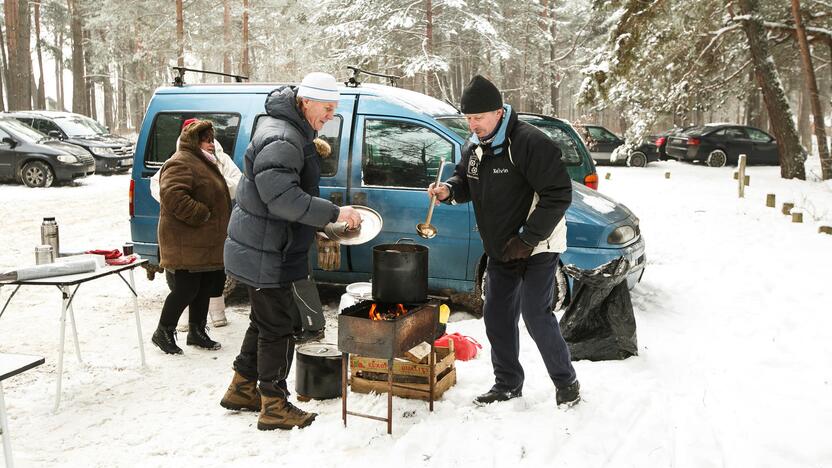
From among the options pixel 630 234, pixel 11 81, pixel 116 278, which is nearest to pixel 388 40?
pixel 11 81

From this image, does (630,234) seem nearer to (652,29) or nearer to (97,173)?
(652,29)

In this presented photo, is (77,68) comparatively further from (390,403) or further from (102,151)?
(390,403)

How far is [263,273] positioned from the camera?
4.20 metres

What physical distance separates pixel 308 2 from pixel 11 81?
19.9 m

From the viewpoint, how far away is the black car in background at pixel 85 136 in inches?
757

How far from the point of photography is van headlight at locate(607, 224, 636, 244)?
247 inches

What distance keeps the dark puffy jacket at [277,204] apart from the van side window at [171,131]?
113 inches

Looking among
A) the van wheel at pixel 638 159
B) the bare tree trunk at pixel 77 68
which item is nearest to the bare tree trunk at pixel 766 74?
the van wheel at pixel 638 159

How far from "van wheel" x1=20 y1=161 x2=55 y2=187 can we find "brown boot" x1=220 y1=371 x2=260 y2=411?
14955 millimetres

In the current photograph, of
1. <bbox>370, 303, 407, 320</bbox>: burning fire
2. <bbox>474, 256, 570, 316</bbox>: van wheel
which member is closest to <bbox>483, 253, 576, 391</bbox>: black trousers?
<bbox>370, 303, 407, 320</bbox>: burning fire

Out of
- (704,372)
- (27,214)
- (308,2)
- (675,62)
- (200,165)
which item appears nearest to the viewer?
(704,372)

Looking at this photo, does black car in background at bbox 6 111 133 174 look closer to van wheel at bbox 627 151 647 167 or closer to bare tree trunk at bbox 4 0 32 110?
bare tree trunk at bbox 4 0 32 110

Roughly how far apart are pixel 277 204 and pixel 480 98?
1.38 metres

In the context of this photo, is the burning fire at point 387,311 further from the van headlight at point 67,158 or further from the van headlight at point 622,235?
the van headlight at point 67,158
